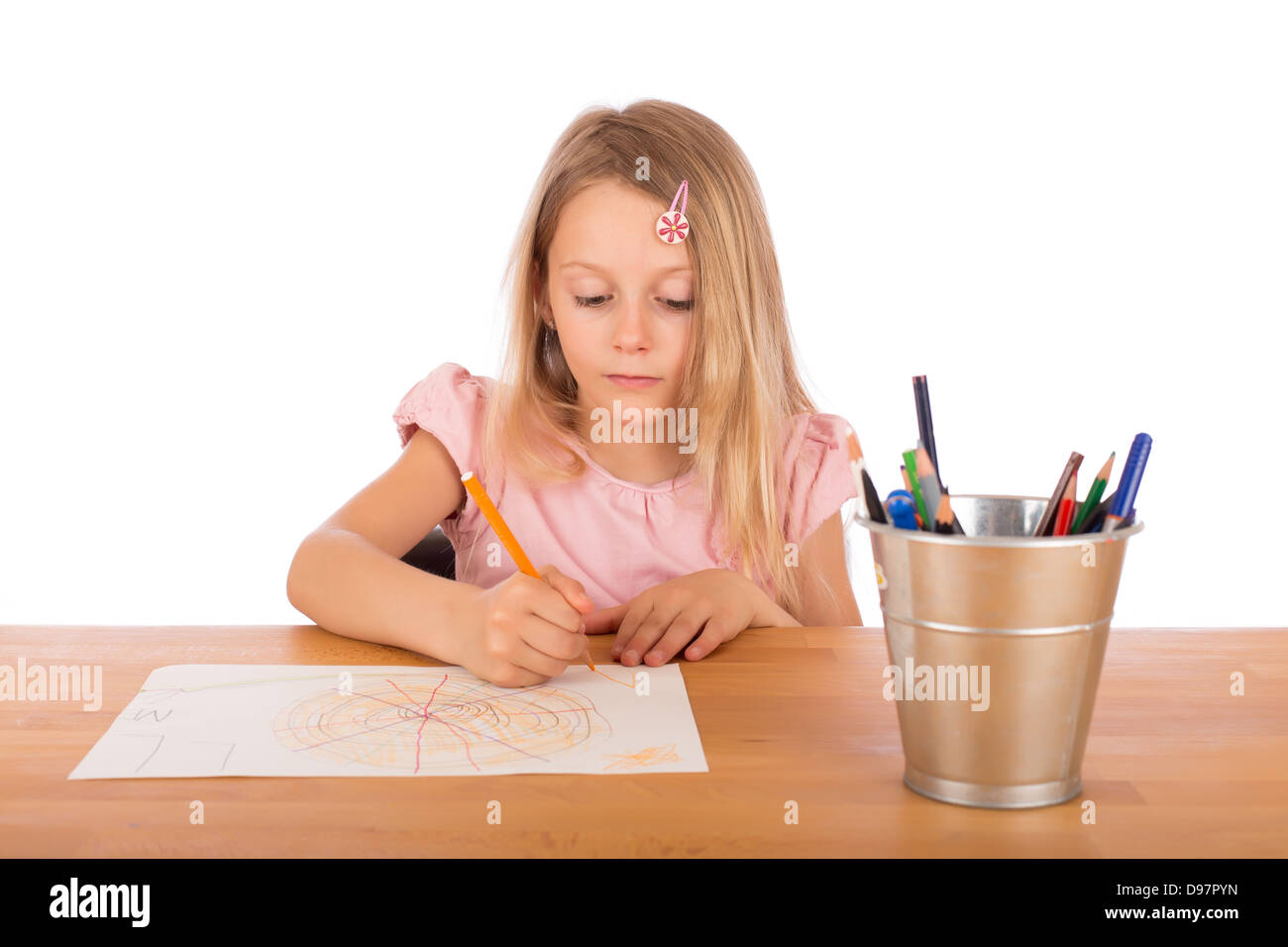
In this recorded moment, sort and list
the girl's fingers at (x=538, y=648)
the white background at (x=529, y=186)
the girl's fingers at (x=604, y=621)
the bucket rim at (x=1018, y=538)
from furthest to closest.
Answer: the white background at (x=529, y=186) → the girl's fingers at (x=604, y=621) → the girl's fingers at (x=538, y=648) → the bucket rim at (x=1018, y=538)

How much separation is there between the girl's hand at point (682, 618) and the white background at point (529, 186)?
83.8 inches

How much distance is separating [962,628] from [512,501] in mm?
1000

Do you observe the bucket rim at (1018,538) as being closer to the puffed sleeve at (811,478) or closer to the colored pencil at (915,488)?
the colored pencil at (915,488)

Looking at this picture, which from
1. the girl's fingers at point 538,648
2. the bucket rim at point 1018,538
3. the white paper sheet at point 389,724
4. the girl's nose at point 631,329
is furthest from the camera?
the girl's nose at point 631,329

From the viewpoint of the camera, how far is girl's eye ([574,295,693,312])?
55.1 inches

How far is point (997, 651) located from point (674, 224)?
0.82 metres

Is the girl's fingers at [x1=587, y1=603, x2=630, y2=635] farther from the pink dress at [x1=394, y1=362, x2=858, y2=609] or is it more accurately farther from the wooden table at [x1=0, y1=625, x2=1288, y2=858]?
the pink dress at [x1=394, y1=362, x2=858, y2=609]

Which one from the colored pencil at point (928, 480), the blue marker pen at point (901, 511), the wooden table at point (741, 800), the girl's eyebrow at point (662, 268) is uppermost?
the girl's eyebrow at point (662, 268)

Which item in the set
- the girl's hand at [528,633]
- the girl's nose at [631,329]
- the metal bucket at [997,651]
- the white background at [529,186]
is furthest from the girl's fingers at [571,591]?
the white background at [529,186]

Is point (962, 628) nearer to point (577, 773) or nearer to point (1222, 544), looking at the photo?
point (577, 773)

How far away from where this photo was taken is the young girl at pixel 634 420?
4.58ft

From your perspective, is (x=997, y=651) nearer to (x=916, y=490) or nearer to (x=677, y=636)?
(x=916, y=490)

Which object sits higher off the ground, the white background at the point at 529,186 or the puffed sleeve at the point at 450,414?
the white background at the point at 529,186

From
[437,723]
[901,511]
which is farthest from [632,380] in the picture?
[901,511]
